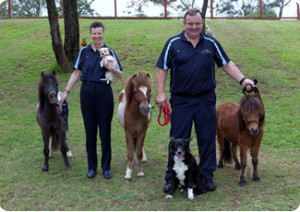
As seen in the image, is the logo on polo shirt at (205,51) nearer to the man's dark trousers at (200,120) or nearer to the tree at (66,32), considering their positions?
the man's dark trousers at (200,120)

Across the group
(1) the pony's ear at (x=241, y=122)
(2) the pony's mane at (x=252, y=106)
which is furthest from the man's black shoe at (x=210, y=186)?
(2) the pony's mane at (x=252, y=106)

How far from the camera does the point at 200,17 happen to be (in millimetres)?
4039

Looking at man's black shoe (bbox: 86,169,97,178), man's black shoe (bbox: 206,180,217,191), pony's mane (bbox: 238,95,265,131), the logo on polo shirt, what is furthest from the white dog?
man's black shoe (bbox: 206,180,217,191)

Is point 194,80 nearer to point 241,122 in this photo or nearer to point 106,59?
point 241,122

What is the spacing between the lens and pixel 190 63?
409 centimetres

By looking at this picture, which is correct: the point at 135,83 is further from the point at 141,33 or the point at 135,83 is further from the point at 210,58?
the point at 141,33

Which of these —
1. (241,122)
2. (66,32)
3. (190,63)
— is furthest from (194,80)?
(66,32)

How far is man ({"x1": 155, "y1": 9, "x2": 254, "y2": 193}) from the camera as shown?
4.10 meters

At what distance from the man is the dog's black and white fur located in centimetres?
20

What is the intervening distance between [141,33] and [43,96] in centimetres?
1190

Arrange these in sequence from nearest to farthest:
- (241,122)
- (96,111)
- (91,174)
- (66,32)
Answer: (241,122)
(96,111)
(91,174)
(66,32)

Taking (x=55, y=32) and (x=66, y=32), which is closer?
(x=55, y=32)

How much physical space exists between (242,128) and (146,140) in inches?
121

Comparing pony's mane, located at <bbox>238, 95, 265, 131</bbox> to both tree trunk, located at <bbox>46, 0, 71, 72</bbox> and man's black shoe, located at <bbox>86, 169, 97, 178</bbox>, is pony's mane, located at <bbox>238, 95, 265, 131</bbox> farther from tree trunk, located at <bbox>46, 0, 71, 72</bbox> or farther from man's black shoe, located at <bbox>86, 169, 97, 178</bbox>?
tree trunk, located at <bbox>46, 0, 71, 72</bbox>
